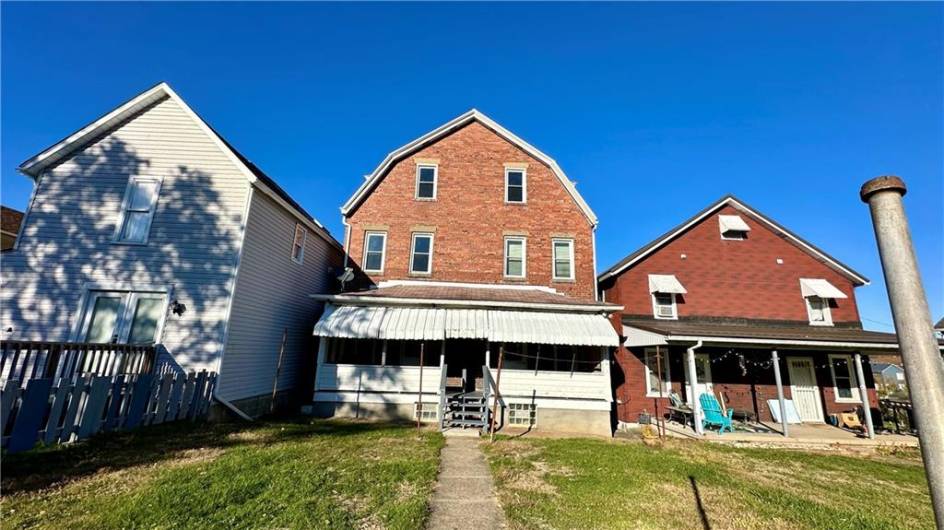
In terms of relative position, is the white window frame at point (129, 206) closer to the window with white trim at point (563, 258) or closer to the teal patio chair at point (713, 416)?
the window with white trim at point (563, 258)

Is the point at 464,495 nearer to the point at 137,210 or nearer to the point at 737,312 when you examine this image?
the point at 137,210

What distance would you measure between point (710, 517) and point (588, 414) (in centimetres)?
710

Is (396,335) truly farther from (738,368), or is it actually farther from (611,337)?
(738,368)

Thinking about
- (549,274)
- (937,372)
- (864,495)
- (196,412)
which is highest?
(549,274)

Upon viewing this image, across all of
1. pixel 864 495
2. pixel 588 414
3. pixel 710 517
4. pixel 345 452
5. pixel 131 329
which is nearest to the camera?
pixel 710 517

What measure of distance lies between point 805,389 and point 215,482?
21937 mm

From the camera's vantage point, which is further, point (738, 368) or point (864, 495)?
point (738, 368)

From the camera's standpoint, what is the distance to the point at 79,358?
9719mm

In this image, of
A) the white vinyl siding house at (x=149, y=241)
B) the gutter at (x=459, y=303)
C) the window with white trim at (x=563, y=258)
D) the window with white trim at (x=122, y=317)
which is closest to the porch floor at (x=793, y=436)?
the gutter at (x=459, y=303)

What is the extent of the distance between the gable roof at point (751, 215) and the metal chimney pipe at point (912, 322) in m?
16.1

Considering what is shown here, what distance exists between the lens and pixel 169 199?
492 inches

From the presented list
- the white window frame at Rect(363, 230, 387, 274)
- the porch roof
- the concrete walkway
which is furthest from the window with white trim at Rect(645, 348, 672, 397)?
the white window frame at Rect(363, 230, 387, 274)

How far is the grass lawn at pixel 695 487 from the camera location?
6.24 meters

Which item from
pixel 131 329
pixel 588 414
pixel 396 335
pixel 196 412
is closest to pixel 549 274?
pixel 588 414
